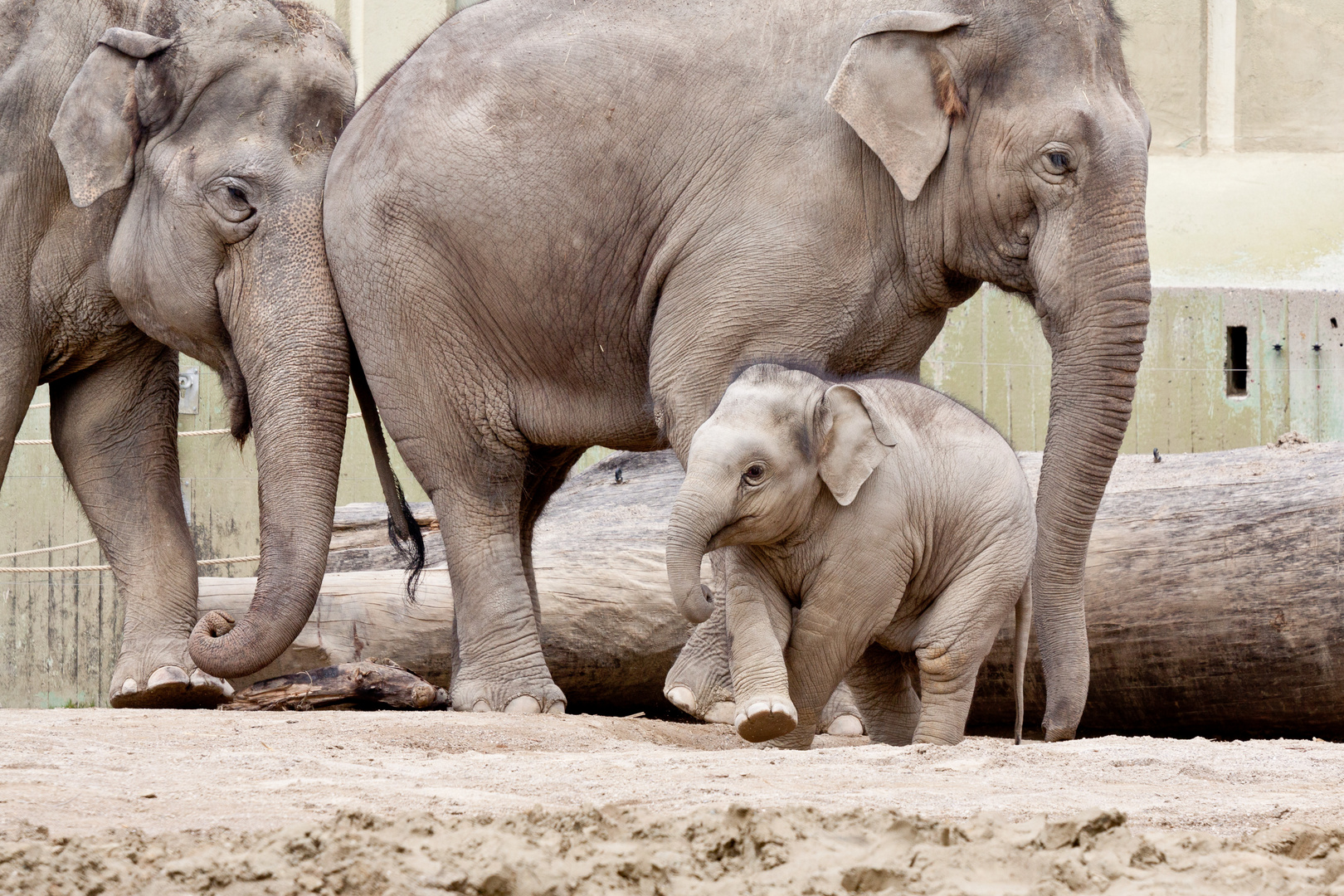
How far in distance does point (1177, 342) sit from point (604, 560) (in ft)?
18.4

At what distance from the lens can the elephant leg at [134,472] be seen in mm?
6316

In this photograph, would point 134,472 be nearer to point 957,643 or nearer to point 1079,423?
point 957,643

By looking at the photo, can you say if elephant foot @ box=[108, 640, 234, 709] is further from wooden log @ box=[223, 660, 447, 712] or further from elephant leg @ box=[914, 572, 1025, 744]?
elephant leg @ box=[914, 572, 1025, 744]

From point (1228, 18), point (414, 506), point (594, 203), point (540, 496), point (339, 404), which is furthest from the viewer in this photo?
point (1228, 18)

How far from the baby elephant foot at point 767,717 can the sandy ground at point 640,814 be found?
8.3 inches

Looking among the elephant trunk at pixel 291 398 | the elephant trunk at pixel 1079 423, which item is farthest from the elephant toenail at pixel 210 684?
the elephant trunk at pixel 1079 423

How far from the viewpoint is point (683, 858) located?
250cm

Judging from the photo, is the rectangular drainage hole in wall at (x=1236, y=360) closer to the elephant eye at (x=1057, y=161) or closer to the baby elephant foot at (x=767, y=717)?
the elephant eye at (x=1057, y=161)

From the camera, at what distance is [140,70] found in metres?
5.96

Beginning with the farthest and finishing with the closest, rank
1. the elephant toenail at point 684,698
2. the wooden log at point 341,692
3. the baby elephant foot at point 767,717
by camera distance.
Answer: the wooden log at point 341,692, the elephant toenail at point 684,698, the baby elephant foot at point 767,717

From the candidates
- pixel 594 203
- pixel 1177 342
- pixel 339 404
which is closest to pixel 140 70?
pixel 339 404

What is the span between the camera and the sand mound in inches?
93.5

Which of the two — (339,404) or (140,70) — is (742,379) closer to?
(339,404)

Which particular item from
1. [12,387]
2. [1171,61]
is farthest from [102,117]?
[1171,61]
